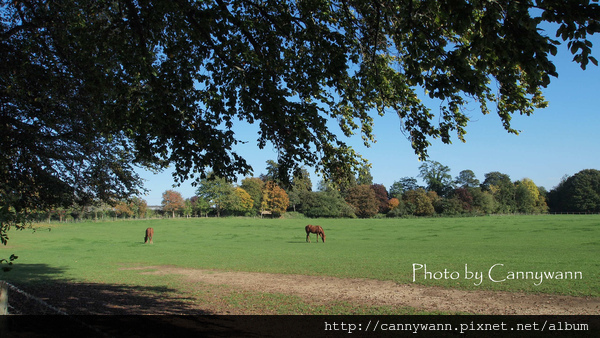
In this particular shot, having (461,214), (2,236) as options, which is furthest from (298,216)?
(2,236)

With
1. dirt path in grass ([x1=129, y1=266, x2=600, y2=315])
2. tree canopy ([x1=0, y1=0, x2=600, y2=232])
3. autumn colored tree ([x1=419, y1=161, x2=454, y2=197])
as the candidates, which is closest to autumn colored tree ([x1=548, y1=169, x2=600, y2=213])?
autumn colored tree ([x1=419, y1=161, x2=454, y2=197])

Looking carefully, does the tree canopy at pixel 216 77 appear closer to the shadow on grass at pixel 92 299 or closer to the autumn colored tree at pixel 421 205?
the shadow on grass at pixel 92 299

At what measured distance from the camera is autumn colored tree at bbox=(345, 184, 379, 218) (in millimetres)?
97062

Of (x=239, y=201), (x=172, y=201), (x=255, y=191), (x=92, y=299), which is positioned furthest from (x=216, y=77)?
(x=172, y=201)

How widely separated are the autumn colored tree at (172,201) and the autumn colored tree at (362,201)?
48698mm

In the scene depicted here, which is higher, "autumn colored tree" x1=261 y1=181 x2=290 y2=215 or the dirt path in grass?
"autumn colored tree" x1=261 y1=181 x2=290 y2=215

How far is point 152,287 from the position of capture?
543 inches

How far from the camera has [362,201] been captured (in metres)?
97.5

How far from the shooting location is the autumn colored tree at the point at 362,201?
97062 millimetres

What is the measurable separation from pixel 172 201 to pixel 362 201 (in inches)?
2138

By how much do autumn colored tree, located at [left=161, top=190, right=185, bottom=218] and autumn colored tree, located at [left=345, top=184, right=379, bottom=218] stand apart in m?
48.7

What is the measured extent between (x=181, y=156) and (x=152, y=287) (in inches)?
290

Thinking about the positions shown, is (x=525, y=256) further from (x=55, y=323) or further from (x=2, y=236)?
(x=2, y=236)

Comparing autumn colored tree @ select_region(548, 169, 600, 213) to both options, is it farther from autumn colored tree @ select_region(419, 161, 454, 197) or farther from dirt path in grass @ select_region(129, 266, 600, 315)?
dirt path in grass @ select_region(129, 266, 600, 315)
